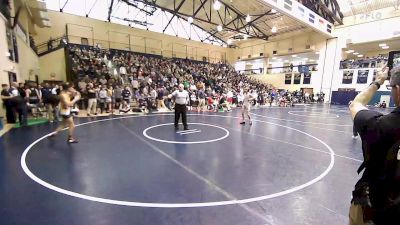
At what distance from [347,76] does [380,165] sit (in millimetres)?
28975

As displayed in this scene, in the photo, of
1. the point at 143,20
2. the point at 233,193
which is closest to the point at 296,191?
the point at 233,193

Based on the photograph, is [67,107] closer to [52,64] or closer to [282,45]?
[52,64]

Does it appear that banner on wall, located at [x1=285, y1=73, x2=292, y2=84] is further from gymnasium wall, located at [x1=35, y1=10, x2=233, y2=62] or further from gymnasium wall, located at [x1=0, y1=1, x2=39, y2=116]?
gymnasium wall, located at [x1=0, y1=1, x2=39, y2=116]

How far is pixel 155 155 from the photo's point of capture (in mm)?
5656

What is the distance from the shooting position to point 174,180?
4215 mm

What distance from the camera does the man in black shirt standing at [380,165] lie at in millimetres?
1188

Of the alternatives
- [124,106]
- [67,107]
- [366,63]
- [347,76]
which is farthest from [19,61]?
[366,63]

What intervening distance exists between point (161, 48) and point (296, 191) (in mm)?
30147

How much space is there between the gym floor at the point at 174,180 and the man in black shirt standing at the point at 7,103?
7.47 feet

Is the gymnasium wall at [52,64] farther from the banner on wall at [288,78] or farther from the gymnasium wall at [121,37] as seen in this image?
the banner on wall at [288,78]

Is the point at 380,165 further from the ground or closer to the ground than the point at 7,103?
further from the ground

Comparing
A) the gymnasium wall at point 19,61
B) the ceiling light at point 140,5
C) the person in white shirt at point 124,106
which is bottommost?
the person in white shirt at point 124,106

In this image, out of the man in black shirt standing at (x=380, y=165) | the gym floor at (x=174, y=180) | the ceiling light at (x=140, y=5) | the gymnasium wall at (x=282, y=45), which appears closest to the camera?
the man in black shirt standing at (x=380, y=165)

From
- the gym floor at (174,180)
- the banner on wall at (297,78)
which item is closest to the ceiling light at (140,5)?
the banner on wall at (297,78)
